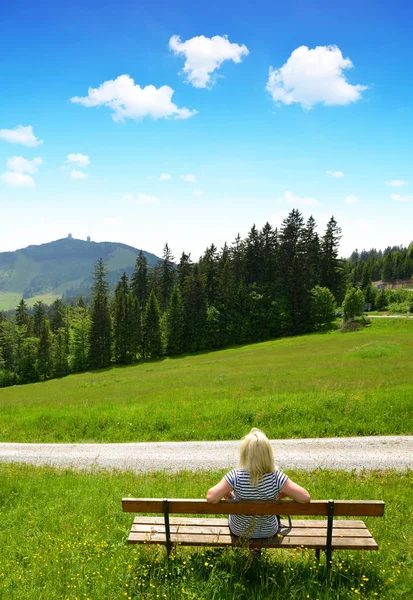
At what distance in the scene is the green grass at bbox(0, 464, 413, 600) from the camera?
16.7 ft

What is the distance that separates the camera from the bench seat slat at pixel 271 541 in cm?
559

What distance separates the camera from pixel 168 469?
12.9 meters

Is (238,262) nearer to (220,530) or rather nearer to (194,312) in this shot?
(194,312)

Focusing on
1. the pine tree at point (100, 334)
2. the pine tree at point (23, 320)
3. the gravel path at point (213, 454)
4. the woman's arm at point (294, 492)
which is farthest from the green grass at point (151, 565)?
the pine tree at point (23, 320)

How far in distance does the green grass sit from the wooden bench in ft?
0.88

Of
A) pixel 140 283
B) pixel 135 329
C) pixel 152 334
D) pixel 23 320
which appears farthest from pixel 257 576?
pixel 23 320

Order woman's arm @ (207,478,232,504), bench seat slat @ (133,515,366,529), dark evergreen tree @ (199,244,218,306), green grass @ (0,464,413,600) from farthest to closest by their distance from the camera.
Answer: dark evergreen tree @ (199,244,218,306) < bench seat slat @ (133,515,366,529) < woman's arm @ (207,478,232,504) < green grass @ (0,464,413,600)

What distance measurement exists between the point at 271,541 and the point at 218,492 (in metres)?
1.21

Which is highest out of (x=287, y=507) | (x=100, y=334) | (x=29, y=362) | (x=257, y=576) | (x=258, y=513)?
(x=287, y=507)

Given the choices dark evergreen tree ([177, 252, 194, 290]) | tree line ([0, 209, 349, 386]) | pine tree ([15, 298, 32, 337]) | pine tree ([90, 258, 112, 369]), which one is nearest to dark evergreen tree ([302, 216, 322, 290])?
A: tree line ([0, 209, 349, 386])

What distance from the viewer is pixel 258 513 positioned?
540cm

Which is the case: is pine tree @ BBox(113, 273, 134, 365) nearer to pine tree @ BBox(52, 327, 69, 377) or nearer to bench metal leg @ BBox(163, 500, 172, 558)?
pine tree @ BBox(52, 327, 69, 377)

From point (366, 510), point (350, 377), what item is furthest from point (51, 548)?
point (350, 377)

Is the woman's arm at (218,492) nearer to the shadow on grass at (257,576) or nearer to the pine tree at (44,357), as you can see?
the shadow on grass at (257,576)
